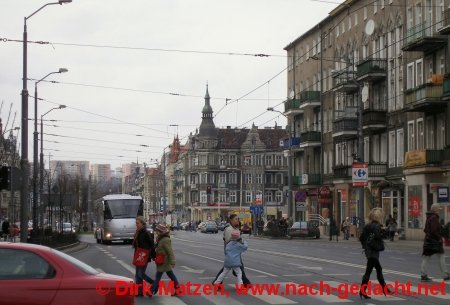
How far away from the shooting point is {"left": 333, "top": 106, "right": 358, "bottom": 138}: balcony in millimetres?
61125

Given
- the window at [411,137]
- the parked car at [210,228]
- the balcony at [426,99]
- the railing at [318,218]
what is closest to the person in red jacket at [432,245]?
the balcony at [426,99]

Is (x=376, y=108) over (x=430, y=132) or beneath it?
over

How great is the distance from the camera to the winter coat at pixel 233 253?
17.0 meters

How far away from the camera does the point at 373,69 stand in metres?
56.9

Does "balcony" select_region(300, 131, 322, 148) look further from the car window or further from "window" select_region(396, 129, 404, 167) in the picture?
the car window

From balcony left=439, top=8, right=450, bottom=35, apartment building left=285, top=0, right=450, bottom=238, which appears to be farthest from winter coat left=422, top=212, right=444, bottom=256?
balcony left=439, top=8, right=450, bottom=35

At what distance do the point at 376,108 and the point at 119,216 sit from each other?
20921mm

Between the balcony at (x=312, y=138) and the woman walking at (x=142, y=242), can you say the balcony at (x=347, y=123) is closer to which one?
the balcony at (x=312, y=138)

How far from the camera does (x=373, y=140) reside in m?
59.5

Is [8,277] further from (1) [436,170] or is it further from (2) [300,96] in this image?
(2) [300,96]

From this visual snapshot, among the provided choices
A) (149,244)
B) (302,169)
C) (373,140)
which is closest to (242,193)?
(302,169)

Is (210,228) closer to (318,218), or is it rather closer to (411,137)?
(318,218)

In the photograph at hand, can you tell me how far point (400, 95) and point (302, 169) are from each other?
86.6ft

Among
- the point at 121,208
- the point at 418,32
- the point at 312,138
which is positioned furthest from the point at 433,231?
the point at 312,138
